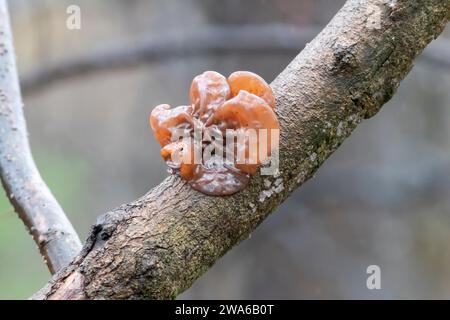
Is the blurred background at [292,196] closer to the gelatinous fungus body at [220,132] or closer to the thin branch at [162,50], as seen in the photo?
the thin branch at [162,50]

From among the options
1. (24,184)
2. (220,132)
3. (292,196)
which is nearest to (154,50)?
(292,196)

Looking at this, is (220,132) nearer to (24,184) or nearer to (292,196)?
(24,184)

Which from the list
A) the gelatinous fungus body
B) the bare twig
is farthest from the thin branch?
the gelatinous fungus body

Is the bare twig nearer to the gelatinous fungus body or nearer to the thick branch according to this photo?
the thick branch

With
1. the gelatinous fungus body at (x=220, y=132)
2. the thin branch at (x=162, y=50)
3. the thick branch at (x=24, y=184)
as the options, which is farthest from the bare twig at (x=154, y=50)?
the gelatinous fungus body at (x=220, y=132)
